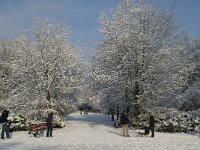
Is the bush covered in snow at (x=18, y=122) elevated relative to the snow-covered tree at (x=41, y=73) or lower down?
lower down

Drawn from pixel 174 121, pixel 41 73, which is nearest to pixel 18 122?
pixel 41 73

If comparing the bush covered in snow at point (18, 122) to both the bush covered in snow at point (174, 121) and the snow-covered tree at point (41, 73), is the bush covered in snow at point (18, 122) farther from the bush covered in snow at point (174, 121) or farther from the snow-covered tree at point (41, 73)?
the bush covered in snow at point (174, 121)

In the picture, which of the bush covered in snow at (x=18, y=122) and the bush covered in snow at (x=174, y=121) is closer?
the bush covered in snow at (x=18, y=122)

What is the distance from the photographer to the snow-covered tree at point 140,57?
119 feet

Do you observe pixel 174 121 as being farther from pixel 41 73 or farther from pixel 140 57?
pixel 41 73

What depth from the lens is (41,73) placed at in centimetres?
3928

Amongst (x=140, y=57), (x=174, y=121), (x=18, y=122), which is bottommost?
(x=18, y=122)

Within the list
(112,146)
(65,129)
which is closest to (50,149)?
(112,146)

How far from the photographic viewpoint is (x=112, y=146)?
22.5 meters

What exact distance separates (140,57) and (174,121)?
5978 millimetres

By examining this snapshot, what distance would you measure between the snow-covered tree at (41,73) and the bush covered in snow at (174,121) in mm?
8450

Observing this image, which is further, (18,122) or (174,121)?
(18,122)

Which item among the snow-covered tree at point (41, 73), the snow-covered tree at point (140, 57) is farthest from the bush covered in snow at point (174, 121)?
the snow-covered tree at point (41, 73)

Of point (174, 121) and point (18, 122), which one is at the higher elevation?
point (174, 121)
